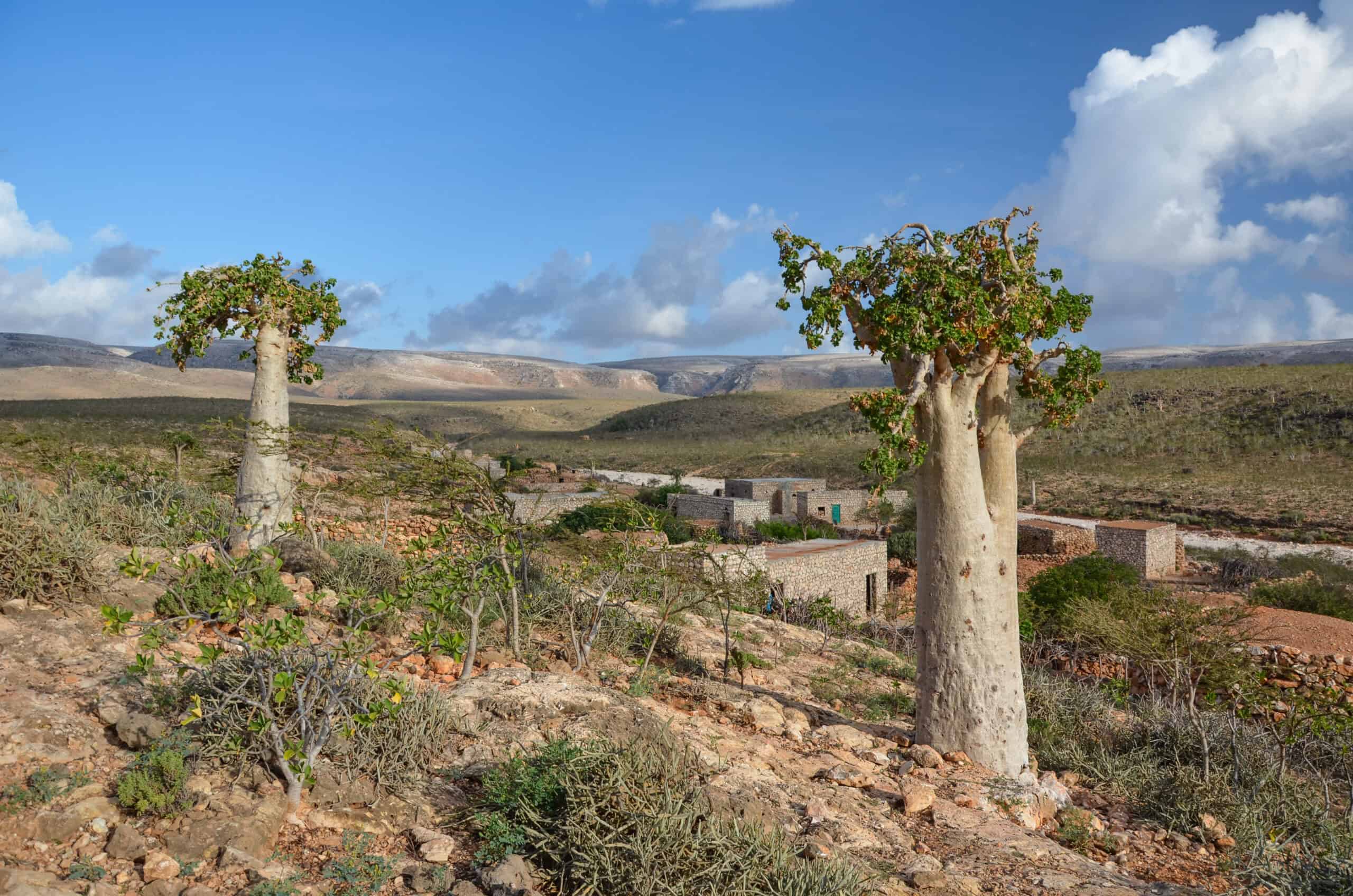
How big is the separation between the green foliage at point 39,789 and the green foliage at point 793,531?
20.4 m

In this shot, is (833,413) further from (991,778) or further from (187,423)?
(991,778)

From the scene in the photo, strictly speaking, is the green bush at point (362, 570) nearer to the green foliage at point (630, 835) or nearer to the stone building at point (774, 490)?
the green foliage at point (630, 835)

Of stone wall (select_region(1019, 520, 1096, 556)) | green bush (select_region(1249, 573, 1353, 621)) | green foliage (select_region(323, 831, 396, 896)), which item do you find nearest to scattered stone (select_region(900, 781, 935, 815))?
green foliage (select_region(323, 831, 396, 896))

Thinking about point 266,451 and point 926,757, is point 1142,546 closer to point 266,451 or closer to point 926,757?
point 926,757

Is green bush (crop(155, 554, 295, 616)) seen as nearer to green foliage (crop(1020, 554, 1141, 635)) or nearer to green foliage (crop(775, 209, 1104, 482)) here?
green foliage (crop(775, 209, 1104, 482))

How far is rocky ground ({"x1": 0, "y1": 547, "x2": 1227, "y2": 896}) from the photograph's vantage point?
11.2 feet

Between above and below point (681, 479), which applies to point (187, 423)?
above

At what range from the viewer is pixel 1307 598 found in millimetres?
17734

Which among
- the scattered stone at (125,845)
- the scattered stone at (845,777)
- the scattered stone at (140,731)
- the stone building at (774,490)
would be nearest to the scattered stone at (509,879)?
the scattered stone at (125,845)

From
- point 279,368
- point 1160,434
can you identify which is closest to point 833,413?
point 1160,434

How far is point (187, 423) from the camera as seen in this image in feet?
102

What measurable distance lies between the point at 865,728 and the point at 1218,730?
2990mm

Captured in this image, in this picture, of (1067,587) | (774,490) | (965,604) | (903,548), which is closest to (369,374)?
(774,490)

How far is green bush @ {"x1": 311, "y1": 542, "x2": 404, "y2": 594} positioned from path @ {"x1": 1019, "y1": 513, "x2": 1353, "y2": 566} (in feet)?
67.5
